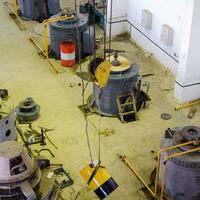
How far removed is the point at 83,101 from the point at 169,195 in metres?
3.50

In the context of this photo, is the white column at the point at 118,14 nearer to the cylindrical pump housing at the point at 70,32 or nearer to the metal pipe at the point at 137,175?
the cylindrical pump housing at the point at 70,32

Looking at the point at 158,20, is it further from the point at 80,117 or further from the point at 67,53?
the point at 80,117

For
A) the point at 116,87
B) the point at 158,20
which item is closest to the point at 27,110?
the point at 116,87

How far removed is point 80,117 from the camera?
1042 centimetres

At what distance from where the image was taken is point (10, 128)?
880 centimetres

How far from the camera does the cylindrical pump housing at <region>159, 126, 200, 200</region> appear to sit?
7770mm

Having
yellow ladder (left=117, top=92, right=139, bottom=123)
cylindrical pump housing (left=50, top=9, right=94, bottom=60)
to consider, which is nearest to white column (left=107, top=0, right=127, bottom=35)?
cylindrical pump housing (left=50, top=9, right=94, bottom=60)

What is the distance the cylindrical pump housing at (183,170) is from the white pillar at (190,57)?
2532 millimetres

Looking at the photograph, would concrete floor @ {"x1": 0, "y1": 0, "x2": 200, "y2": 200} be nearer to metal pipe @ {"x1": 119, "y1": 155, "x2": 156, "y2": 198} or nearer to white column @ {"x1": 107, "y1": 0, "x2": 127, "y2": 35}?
metal pipe @ {"x1": 119, "y1": 155, "x2": 156, "y2": 198}

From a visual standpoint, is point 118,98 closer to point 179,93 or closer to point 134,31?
point 179,93

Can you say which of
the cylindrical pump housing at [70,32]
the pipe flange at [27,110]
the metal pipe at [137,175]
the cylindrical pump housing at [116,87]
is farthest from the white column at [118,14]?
the metal pipe at [137,175]

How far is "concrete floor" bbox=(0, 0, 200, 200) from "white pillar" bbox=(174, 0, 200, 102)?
421 millimetres

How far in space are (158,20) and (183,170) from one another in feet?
17.9

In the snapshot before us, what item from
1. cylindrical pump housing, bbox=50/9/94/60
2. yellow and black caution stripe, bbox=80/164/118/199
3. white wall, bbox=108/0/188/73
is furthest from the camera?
cylindrical pump housing, bbox=50/9/94/60
